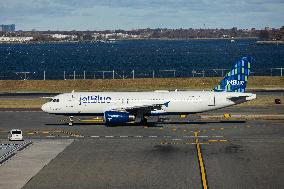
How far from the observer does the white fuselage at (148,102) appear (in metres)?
70.2

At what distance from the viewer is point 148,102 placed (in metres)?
70.2

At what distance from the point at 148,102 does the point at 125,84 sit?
44147mm

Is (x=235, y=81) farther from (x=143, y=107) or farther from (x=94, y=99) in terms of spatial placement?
(x=94, y=99)

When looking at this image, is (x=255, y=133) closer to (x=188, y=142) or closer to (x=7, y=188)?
(x=188, y=142)

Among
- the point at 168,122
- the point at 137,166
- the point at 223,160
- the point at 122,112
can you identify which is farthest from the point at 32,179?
the point at 168,122

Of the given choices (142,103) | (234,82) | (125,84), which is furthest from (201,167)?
(125,84)

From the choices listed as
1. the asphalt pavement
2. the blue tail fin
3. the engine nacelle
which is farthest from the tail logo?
the engine nacelle

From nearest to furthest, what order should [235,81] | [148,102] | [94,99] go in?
[148,102], [94,99], [235,81]

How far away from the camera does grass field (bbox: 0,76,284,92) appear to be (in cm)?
11219

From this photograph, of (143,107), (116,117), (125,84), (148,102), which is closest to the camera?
(116,117)

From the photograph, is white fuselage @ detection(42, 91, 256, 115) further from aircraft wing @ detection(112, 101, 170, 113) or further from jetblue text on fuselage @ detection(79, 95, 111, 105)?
aircraft wing @ detection(112, 101, 170, 113)

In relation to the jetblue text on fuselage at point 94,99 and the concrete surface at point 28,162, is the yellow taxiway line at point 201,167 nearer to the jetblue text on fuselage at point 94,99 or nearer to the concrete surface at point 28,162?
the concrete surface at point 28,162

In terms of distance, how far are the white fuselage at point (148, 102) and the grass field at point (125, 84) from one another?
1566 inches

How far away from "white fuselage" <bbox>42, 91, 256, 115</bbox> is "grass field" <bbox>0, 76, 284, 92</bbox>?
39778 mm
